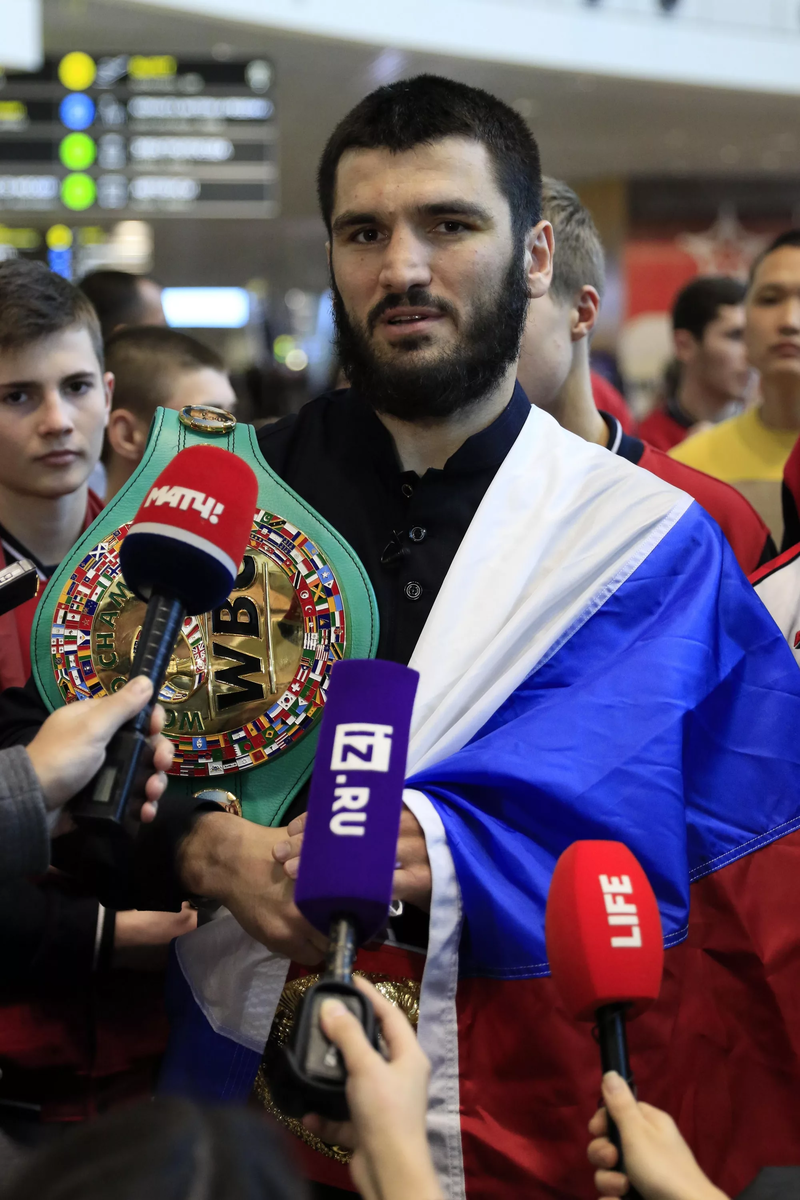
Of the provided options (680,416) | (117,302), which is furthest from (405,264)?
Answer: (680,416)

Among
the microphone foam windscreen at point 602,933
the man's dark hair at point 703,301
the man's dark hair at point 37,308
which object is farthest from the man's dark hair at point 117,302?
the microphone foam windscreen at point 602,933

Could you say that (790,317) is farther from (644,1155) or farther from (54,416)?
(644,1155)

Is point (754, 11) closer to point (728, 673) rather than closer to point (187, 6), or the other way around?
point (187, 6)

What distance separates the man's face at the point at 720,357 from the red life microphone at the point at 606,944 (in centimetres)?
341

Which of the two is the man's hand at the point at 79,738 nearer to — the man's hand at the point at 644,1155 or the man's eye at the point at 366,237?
the man's hand at the point at 644,1155

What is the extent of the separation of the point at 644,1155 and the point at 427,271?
947 millimetres

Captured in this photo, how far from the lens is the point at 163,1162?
72cm

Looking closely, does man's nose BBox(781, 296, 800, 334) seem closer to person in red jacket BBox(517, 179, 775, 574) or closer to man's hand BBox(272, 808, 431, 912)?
person in red jacket BBox(517, 179, 775, 574)

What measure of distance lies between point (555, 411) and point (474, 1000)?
A: 1.26 meters

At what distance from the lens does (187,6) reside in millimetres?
5754

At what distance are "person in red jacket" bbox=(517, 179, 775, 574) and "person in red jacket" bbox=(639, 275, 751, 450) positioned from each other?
1846 mm

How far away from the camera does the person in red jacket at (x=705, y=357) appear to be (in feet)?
13.9

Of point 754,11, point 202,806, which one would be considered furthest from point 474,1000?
point 754,11

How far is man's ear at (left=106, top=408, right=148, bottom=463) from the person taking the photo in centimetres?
256
